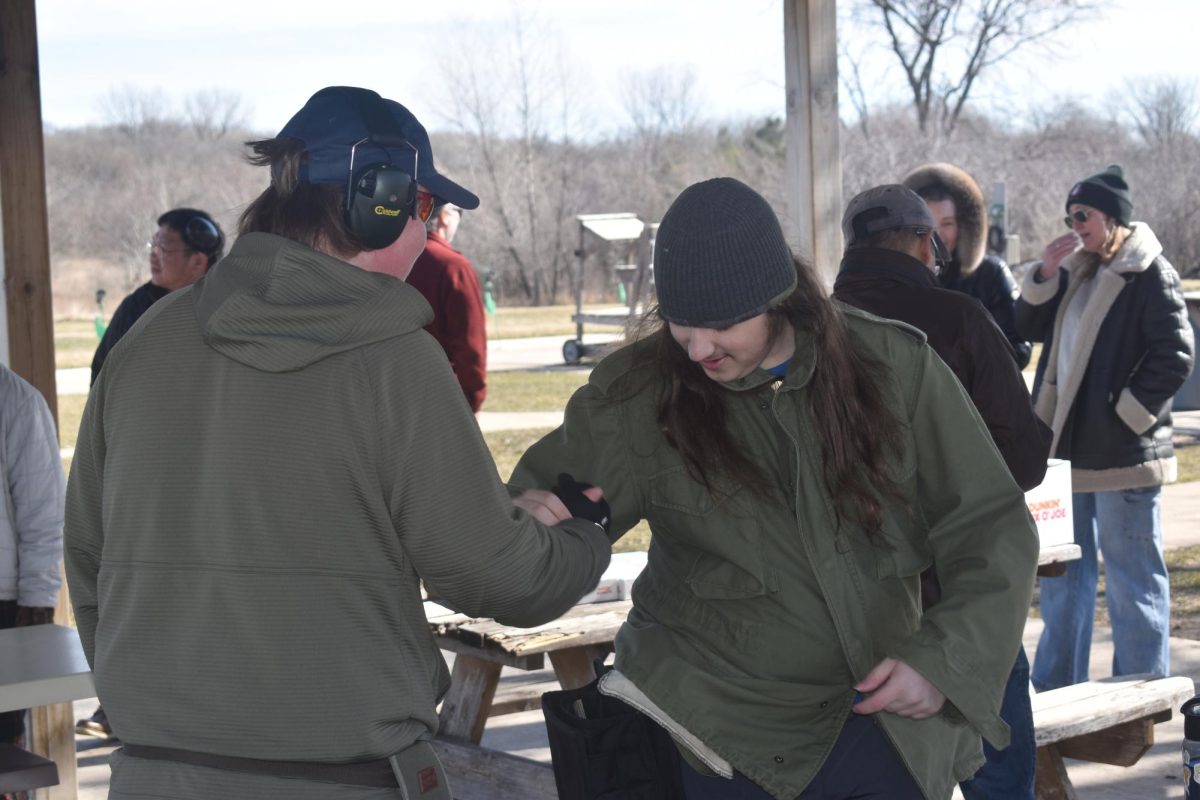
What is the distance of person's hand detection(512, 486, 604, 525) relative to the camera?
2.29 meters

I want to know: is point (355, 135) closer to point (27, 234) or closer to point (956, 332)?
point (956, 332)

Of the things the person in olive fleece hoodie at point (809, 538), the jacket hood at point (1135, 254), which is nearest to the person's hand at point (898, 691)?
the person in olive fleece hoodie at point (809, 538)

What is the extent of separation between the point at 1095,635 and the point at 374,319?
566cm

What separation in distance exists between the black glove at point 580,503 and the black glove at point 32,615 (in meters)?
2.47

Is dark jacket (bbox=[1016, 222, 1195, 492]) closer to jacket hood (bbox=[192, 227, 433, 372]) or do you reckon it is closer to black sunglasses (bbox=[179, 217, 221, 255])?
black sunglasses (bbox=[179, 217, 221, 255])

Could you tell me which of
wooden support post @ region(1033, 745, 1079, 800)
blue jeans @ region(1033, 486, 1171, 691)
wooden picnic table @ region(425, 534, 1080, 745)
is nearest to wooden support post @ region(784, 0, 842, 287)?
wooden picnic table @ region(425, 534, 1080, 745)

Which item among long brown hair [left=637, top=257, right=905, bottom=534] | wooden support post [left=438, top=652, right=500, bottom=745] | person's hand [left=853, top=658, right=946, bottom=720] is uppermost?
long brown hair [left=637, top=257, right=905, bottom=534]

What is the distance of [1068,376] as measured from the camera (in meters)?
5.65

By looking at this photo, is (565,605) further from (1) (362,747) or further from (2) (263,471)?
(2) (263,471)

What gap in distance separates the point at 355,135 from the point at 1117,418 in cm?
426

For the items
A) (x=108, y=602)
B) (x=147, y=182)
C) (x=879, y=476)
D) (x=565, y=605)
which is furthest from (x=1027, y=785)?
(x=147, y=182)

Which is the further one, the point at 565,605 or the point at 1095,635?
the point at 1095,635

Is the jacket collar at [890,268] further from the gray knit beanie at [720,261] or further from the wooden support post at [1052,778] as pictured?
the wooden support post at [1052,778]

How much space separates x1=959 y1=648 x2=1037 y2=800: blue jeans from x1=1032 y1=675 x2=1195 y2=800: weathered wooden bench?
1.46ft
